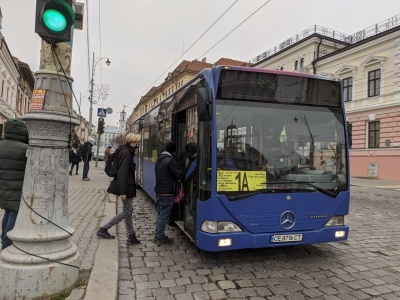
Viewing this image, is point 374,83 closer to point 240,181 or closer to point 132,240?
point 240,181

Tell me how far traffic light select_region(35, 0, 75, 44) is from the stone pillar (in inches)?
11.1

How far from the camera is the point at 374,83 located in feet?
82.1

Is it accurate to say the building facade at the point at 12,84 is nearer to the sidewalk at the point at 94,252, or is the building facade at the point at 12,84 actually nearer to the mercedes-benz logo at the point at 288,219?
the sidewalk at the point at 94,252

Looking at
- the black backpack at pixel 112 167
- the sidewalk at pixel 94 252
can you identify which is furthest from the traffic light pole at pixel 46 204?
the black backpack at pixel 112 167

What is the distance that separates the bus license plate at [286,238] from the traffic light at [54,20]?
3.43 metres

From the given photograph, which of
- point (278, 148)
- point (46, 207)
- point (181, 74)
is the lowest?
point (46, 207)

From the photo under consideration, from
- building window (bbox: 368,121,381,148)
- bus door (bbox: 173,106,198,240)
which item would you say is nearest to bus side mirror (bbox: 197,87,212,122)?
bus door (bbox: 173,106,198,240)

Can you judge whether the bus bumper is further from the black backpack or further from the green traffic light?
the green traffic light

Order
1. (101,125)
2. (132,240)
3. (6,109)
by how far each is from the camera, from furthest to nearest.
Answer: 1. (6,109)
2. (101,125)
3. (132,240)

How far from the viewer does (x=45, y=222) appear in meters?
3.35

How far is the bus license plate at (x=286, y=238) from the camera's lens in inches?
175

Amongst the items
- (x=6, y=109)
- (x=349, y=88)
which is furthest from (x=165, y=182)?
(x=6, y=109)

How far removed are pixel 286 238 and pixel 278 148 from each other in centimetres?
122

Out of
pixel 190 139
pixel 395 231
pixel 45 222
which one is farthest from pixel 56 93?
pixel 395 231
